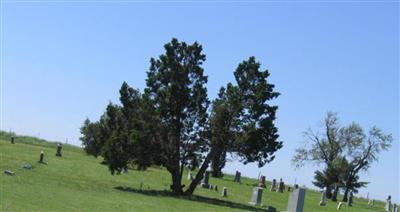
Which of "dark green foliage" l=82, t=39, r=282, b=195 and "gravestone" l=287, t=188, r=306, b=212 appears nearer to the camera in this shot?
"gravestone" l=287, t=188, r=306, b=212

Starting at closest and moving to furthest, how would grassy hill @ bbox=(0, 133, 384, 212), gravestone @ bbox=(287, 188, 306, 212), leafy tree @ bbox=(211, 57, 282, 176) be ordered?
grassy hill @ bbox=(0, 133, 384, 212) → gravestone @ bbox=(287, 188, 306, 212) → leafy tree @ bbox=(211, 57, 282, 176)

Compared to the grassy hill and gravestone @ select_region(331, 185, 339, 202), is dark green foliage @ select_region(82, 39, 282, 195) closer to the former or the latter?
the grassy hill

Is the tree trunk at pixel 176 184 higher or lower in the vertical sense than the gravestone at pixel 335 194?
lower

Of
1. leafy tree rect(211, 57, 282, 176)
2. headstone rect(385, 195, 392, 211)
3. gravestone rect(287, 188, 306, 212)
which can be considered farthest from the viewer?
headstone rect(385, 195, 392, 211)

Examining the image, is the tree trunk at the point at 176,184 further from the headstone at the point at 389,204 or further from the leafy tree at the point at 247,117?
the headstone at the point at 389,204

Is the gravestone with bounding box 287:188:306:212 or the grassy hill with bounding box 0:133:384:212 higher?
the gravestone with bounding box 287:188:306:212

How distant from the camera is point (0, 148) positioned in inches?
1957

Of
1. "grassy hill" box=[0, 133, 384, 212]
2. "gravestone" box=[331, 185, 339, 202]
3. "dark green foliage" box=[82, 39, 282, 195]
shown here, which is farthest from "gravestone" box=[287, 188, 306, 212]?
"gravestone" box=[331, 185, 339, 202]

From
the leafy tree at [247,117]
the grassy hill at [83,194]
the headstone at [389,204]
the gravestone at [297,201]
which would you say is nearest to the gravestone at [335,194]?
the headstone at [389,204]

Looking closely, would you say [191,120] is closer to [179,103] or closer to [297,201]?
[179,103]

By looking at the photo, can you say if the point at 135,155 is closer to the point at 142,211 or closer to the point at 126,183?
the point at 126,183

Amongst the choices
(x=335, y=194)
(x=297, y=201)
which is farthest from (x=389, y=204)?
(x=297, y=201)

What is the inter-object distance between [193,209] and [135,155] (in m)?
10.5

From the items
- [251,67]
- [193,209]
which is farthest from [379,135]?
[193,209]
